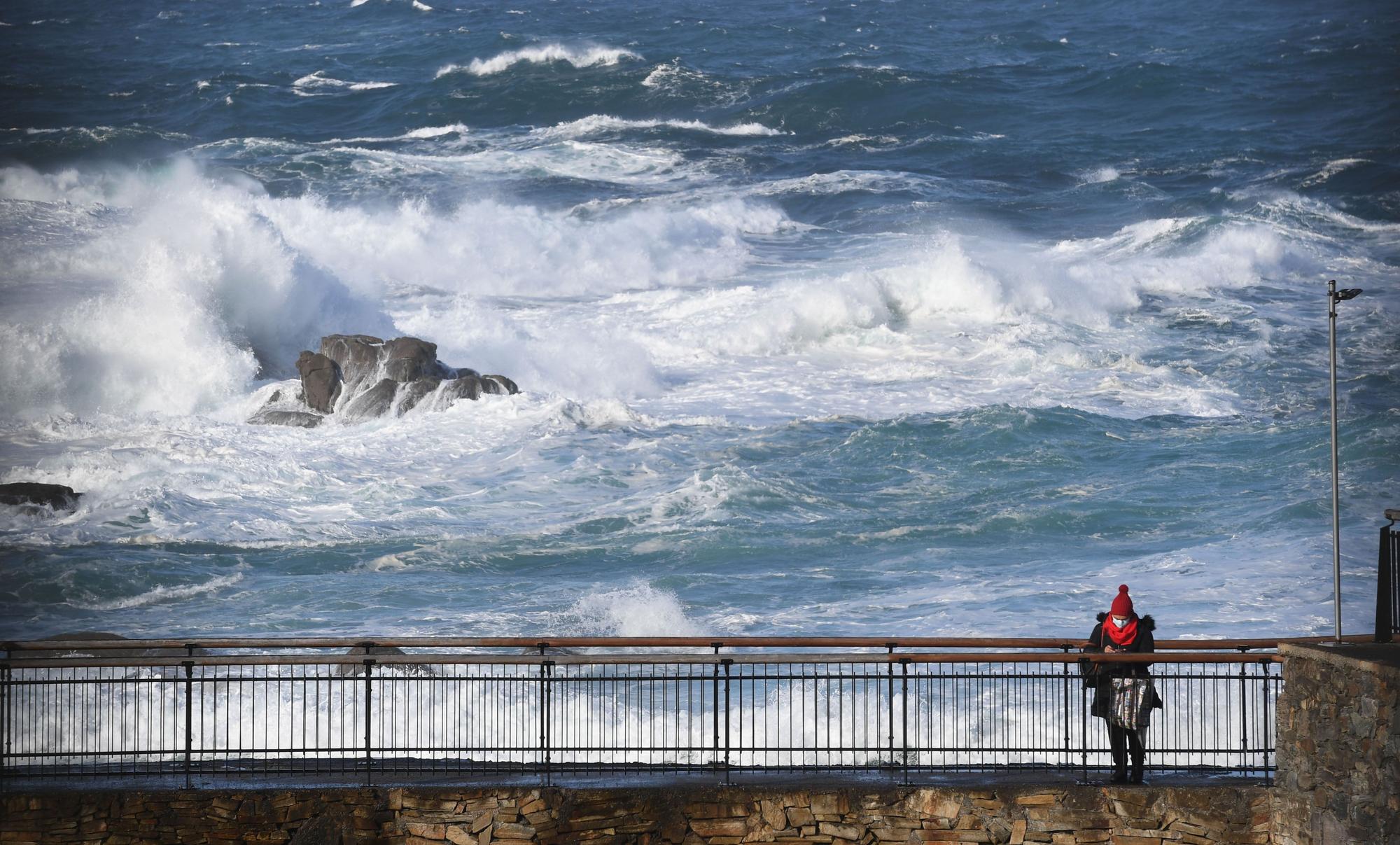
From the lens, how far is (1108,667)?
10445 millimetres

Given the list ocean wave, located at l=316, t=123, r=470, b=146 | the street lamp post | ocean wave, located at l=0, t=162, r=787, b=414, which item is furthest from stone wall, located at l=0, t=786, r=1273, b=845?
ocean wave, located at l=316, t=123, r=470, b=146

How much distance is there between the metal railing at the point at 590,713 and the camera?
10312 mm

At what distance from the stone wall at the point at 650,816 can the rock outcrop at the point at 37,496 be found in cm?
1631

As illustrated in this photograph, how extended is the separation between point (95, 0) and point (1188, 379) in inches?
1616

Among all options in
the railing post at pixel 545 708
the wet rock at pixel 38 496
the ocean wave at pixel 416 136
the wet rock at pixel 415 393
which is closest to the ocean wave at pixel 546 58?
the ocean wave at pixel 416 136

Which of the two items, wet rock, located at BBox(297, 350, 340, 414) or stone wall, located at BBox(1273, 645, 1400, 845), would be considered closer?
stone wall, located at BBox(1273, 645, 1400, 845)

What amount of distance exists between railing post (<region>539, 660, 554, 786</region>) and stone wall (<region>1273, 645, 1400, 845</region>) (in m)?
4.50

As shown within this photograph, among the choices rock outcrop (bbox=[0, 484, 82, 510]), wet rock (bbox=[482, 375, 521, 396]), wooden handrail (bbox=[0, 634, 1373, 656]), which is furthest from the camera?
wet rock (bbox=[482, 375, 521, 396])

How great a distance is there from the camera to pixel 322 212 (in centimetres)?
4444

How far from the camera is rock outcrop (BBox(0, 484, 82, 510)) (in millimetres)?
24909

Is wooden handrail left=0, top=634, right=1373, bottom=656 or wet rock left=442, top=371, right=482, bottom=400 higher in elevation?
wet rock left=442, top=371, right=482, bottom=400

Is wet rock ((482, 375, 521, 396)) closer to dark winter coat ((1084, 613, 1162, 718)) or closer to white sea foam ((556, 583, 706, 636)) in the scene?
white sea foam ((556, 583, 706, 636))

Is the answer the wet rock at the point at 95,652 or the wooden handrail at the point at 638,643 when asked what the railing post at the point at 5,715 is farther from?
the wet rock at the point at 95,652

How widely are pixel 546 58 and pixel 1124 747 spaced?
4671cm
